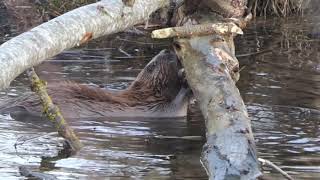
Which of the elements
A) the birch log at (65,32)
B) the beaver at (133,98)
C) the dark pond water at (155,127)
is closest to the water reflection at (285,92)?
the dark pond water at (155,127)

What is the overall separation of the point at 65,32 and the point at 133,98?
3.04m

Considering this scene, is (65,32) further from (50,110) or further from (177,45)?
(177,45)

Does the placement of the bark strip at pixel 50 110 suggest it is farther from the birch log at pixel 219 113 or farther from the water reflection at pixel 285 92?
the water reflection at pixel 285 92

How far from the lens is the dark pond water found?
17.0ft

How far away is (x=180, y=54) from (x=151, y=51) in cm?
471

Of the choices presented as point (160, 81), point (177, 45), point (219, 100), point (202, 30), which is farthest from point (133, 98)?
point (219, 100)

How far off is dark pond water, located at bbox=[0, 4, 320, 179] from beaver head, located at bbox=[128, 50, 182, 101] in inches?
13.7

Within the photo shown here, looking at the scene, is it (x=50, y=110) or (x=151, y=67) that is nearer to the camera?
(x=50, y=110)

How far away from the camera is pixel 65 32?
4355mm

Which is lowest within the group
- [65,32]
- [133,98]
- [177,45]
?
[133,98]

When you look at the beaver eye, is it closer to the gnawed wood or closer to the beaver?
the beaver

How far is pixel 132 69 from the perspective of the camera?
9219 mm

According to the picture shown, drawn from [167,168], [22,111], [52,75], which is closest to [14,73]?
[167,168]

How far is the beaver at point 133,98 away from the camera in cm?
707
